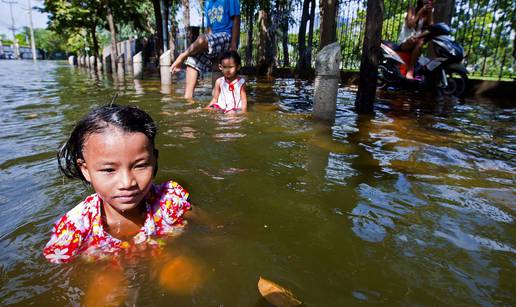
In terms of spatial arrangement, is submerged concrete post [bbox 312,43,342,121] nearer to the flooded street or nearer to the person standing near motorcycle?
the flooded street

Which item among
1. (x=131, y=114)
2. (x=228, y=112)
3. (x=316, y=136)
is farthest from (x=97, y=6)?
(x=131, y=114)

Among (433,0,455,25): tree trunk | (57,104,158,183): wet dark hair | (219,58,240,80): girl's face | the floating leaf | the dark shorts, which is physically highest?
(433,0,455,25): tree trunk

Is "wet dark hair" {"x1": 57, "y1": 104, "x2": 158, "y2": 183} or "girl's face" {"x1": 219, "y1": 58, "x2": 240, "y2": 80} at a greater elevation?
"girl's face" {"x1": 219, "y1": 58, "x2": 240, "y2": 80}

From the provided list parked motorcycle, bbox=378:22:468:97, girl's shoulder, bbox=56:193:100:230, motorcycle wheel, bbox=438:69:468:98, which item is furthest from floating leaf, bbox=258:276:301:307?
motorcycle wheel, bbox=438:69:468:98

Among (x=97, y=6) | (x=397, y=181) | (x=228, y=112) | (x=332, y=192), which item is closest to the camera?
(x=332, y=192)

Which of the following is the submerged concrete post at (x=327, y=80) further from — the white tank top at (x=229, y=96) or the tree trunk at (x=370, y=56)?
the white tank top at (x=229, y=96)

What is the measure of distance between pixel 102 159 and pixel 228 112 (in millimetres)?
3716

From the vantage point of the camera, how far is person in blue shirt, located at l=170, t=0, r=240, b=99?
5.59 m

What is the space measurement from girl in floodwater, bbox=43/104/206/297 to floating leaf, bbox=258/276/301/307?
31 cm

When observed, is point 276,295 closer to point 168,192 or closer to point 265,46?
point 168,192

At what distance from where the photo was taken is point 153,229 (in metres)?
1.87

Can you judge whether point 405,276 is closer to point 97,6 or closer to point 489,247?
point 489,247

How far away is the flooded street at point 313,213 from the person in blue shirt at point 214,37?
6.65ft

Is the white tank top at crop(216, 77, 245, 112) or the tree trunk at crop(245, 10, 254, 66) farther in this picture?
the tree trunk at crop(245, 10, 254, 66)
